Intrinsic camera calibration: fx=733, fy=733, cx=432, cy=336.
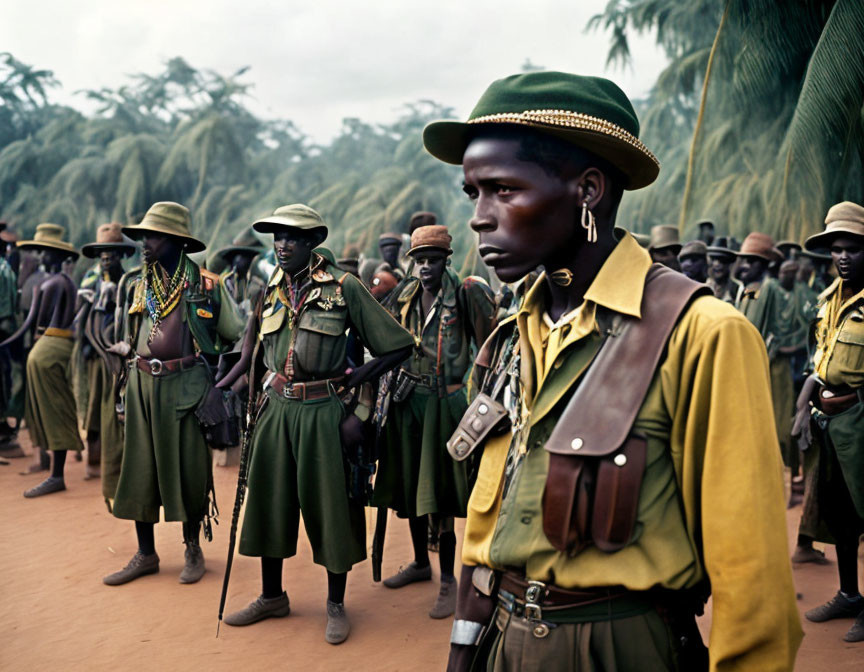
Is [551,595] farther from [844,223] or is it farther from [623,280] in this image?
[844,223]

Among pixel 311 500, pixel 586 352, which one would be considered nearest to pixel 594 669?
pixel 586 352

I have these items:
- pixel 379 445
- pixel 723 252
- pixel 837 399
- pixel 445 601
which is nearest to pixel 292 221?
pixel 379 445

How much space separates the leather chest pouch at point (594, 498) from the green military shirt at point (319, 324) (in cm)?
311

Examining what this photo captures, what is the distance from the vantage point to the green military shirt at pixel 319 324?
454cm

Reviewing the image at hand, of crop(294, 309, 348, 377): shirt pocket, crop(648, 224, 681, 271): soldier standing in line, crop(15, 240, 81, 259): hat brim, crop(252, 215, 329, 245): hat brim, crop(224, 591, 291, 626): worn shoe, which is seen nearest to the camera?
crop(252, 215, 329, 245): hat brim

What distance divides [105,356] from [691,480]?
5.99 m

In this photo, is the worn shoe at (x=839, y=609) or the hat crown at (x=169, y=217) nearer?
the worn shoe at (x=839, y=609)

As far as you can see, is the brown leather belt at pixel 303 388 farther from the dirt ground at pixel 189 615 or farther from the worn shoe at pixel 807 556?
the worn shoe at pixel 807 556

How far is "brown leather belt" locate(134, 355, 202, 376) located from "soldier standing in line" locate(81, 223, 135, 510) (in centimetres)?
89

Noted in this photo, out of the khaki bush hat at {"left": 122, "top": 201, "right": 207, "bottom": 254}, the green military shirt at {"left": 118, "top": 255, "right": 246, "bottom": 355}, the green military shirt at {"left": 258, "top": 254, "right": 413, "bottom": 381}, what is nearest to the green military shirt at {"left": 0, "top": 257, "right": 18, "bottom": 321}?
the green military shirt at {"left": 118, "top": 255, "right": 246, "bottom": 355}

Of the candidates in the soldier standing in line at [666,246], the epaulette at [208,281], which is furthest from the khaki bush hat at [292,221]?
the soldier standing in line at [666,246]

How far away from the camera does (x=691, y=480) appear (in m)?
1.54

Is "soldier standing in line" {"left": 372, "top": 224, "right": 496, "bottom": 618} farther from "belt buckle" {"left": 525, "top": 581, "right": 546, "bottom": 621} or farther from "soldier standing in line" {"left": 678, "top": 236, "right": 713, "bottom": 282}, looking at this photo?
"soldier standing in line" {"left": 678, "top": 236, "right": 713, "bottom": 282}

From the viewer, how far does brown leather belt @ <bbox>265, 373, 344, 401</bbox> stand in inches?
180
